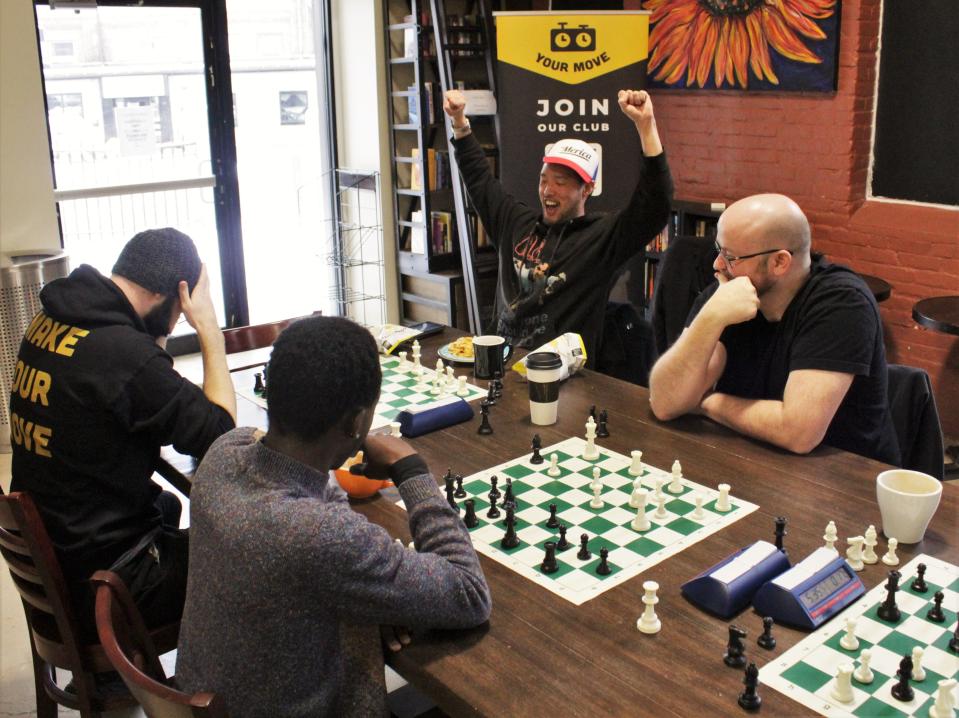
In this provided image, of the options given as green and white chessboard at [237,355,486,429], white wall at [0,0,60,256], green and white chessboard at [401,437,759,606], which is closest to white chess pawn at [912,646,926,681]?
green and white chessboard at [401,437,759,606]

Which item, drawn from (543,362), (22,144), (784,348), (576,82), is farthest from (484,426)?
(22,144)

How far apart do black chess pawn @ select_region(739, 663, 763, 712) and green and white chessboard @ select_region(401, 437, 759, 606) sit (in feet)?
1.13

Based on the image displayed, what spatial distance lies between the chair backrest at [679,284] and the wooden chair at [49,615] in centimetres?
201

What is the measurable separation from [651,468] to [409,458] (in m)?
0.69

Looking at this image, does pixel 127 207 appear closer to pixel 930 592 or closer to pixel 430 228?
pixel 430 228

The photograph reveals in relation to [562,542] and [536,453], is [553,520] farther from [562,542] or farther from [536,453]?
[536,453]

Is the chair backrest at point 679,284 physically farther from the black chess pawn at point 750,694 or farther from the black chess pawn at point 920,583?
the black chess pawn at point 750,694

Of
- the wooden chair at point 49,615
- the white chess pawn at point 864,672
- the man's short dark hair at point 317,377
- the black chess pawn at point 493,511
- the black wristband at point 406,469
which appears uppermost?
the man's short dark hair at point 317,377

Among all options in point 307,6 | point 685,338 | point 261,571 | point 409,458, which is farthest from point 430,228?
point 261,571

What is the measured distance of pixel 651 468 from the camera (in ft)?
7.15

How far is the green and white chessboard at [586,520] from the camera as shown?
1.75 metres

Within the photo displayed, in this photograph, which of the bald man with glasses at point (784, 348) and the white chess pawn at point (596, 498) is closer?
the white chess pawn at point (596, 498)

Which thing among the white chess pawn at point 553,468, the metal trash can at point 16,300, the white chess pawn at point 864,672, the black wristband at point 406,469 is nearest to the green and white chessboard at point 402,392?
the white chess pawn at point 553,468

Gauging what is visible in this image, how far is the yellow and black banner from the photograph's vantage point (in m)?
4.70
